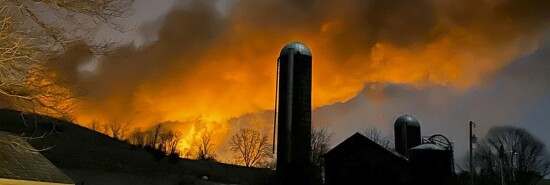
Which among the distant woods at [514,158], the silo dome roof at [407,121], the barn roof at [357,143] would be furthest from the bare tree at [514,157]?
the barn roof at [357,143]

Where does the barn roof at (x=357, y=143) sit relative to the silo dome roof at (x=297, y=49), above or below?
below

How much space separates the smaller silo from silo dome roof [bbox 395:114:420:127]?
61.6 feet

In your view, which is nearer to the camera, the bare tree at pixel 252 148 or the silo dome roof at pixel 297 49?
the silo dome roof at pixel 297 49

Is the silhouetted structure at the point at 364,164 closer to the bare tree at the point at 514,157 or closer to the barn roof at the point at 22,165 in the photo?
the barn roof at the point at 22,165

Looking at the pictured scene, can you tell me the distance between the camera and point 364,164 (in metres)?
33.7

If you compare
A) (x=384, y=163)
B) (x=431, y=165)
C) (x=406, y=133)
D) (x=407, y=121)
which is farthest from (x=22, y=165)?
(x=407, y=121)

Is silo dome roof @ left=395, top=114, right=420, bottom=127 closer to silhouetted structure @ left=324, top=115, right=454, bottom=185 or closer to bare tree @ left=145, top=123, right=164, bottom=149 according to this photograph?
silhouetted structure @ left=324, top=115, right=454, bottom=185

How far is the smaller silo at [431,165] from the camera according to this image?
27.6 metres

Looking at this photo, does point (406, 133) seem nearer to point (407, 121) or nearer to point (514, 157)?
point (407, 121)

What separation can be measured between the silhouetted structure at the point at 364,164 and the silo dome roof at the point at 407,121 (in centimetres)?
1378

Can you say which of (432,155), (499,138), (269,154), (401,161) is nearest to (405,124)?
→ (401,161)

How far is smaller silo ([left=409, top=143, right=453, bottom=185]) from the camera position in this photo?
90.4 ft

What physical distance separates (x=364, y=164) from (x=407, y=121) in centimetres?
1544

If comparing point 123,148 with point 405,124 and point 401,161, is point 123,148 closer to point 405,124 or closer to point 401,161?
point 405,124
